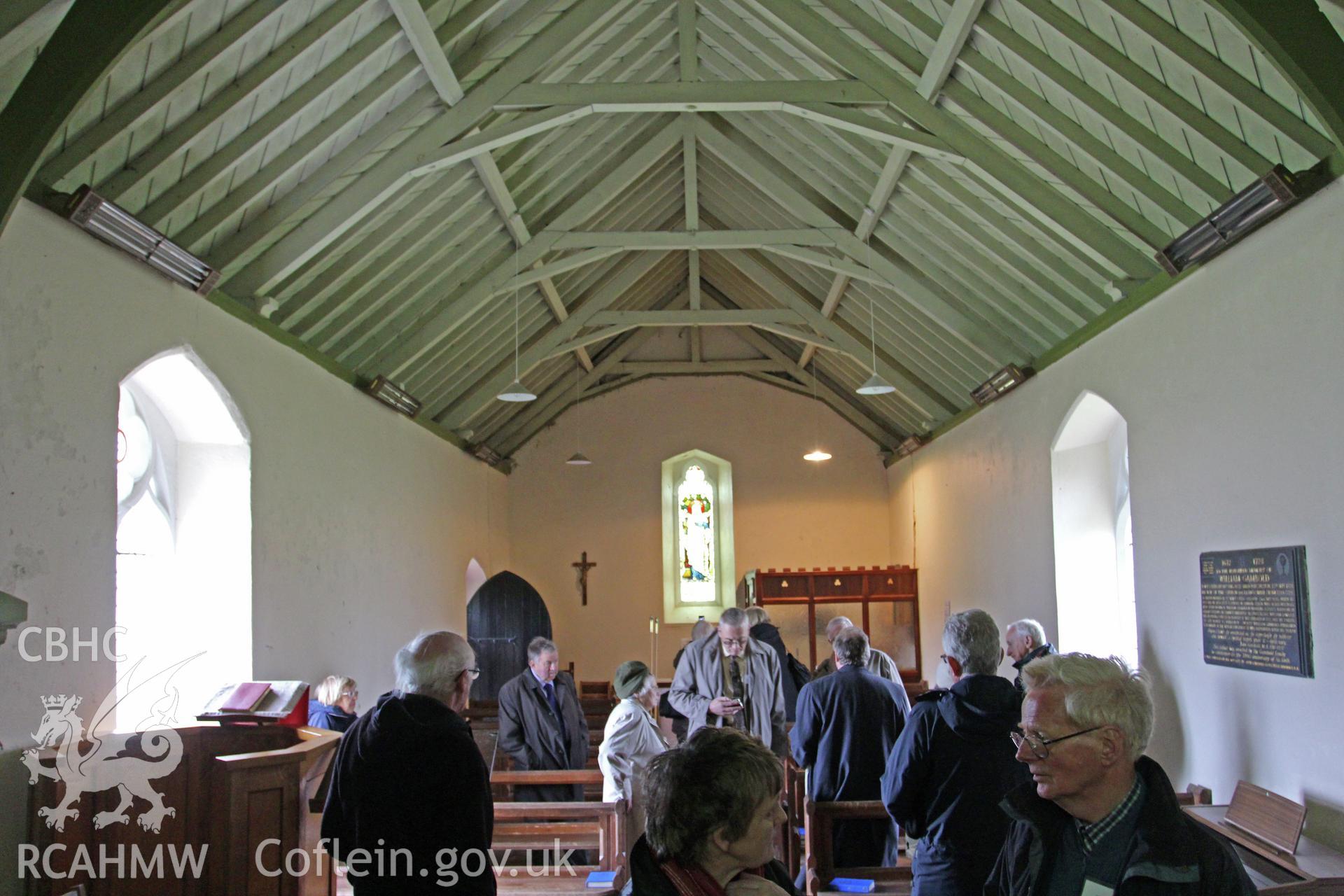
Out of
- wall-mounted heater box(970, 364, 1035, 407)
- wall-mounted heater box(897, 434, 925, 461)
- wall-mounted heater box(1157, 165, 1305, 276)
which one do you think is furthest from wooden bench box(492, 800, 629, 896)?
wall-mounted heater box(897, 434, 925, 461)

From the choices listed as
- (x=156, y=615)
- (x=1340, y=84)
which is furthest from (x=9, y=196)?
(x=1340, y=84)

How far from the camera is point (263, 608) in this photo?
6.64 metres

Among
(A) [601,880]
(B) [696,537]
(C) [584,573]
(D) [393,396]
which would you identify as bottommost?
(A) [601,880]

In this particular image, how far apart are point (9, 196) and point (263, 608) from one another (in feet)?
11.3

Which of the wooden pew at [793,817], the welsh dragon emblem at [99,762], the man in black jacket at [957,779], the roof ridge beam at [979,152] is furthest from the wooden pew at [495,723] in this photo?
the roof ridge beam at [979,152]

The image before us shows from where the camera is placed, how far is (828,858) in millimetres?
4055

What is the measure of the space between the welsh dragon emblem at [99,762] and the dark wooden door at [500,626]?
7969 mm

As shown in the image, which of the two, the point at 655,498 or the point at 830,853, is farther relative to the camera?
the point at 655,498

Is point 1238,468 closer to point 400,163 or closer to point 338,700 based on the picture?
point 400,163

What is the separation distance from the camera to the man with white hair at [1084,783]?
2029mm

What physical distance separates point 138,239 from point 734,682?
3.64 metres

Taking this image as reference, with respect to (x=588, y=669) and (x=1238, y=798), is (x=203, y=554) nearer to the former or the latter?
(x=1238, y=798)

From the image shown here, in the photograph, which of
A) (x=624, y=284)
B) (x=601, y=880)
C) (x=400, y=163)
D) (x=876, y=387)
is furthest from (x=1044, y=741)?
(x=624, y=284)

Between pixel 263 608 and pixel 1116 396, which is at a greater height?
pixel 1116 396
